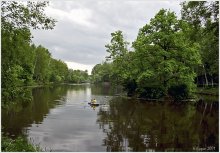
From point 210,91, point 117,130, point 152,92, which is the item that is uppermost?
point 210,91

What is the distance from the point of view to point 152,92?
2233 inches

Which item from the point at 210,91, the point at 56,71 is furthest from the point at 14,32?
the point at 56,71

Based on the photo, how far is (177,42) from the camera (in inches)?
2156

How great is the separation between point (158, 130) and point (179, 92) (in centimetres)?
2895

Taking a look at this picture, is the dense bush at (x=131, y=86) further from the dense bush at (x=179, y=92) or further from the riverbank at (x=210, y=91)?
the riverbank at (x=210, y=91)

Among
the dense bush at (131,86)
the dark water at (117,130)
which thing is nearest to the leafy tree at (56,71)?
the dense bush at (131,86)

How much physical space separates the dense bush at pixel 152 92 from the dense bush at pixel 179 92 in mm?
1600

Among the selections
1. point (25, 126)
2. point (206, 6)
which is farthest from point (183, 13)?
point (25, 126)

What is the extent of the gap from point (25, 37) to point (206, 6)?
957 centimetres

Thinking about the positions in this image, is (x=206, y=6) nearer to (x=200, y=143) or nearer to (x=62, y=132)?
(x=200, y=143)

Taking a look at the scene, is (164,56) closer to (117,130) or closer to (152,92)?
(152,92)

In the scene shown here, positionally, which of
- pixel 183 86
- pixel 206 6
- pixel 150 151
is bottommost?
pixel 150 151

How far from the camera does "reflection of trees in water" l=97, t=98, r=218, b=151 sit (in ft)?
71.3

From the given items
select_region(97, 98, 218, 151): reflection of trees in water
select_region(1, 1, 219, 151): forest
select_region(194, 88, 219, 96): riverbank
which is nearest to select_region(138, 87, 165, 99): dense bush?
select_region(1, 1, 219, 151): forest
